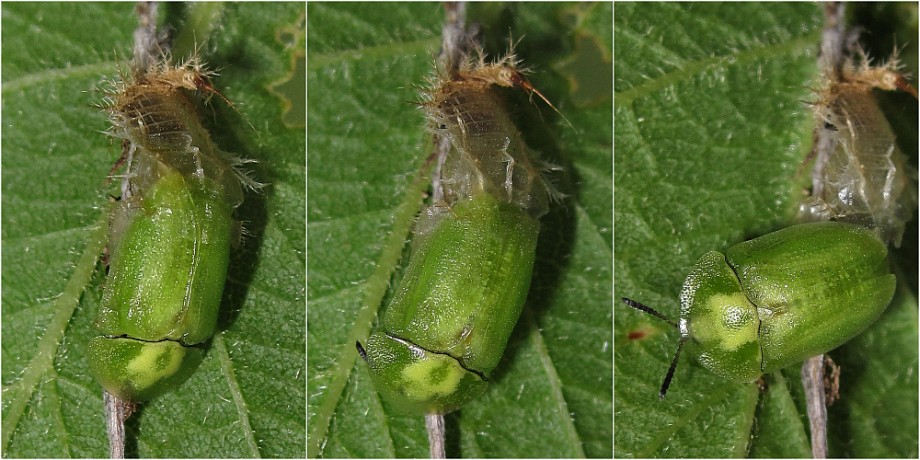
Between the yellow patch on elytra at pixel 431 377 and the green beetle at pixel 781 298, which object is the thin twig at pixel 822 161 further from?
the yellow patch on elytra at pixel 431 377

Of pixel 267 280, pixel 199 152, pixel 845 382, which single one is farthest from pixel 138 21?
pixel 845 382

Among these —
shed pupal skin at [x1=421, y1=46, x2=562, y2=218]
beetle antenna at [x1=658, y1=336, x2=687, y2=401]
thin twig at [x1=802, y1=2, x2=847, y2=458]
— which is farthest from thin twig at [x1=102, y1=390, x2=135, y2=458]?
thin twig at [x1=802, y1=2, x2=847, y2=458]

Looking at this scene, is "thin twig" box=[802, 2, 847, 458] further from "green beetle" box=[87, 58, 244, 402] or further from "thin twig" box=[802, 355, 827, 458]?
"green beetle" box=[87, 58, 244, 402]

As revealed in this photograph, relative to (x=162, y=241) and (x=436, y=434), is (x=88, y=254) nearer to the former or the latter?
(x=162, y=241)

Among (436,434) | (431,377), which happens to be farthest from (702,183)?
(436,434)

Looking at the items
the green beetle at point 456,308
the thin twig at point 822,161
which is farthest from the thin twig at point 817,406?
the green beetle at point 456,308
